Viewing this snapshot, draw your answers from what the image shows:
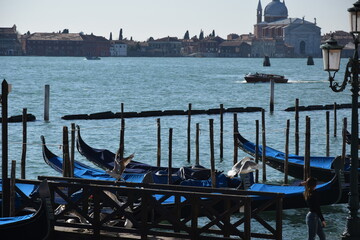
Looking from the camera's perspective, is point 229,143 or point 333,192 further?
point 229,143

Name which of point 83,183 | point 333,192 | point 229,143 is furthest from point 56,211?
point 229,143

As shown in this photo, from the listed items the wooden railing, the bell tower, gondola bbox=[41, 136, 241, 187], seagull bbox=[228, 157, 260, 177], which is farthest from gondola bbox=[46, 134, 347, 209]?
the bell tower

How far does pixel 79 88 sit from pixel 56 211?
47.2 m

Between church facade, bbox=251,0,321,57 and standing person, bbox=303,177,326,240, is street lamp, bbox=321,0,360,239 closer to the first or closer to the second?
standing person, bbox=303,177,326,240

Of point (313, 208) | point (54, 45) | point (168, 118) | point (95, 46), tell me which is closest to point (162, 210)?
point (313, 208)

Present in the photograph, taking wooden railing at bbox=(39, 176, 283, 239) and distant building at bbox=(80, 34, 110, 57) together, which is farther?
distant building at bbox=(80, 34, 110, 57)

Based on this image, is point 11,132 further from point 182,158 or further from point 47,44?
point 47,44

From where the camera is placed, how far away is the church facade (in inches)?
6491

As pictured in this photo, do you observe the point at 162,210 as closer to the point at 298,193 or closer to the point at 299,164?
the point at 298,193

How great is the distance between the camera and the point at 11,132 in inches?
1043

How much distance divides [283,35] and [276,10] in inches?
295

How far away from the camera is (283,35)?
166 m

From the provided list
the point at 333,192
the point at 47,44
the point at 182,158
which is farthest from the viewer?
the point at 47,44

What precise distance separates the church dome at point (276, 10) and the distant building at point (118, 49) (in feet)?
95.2
